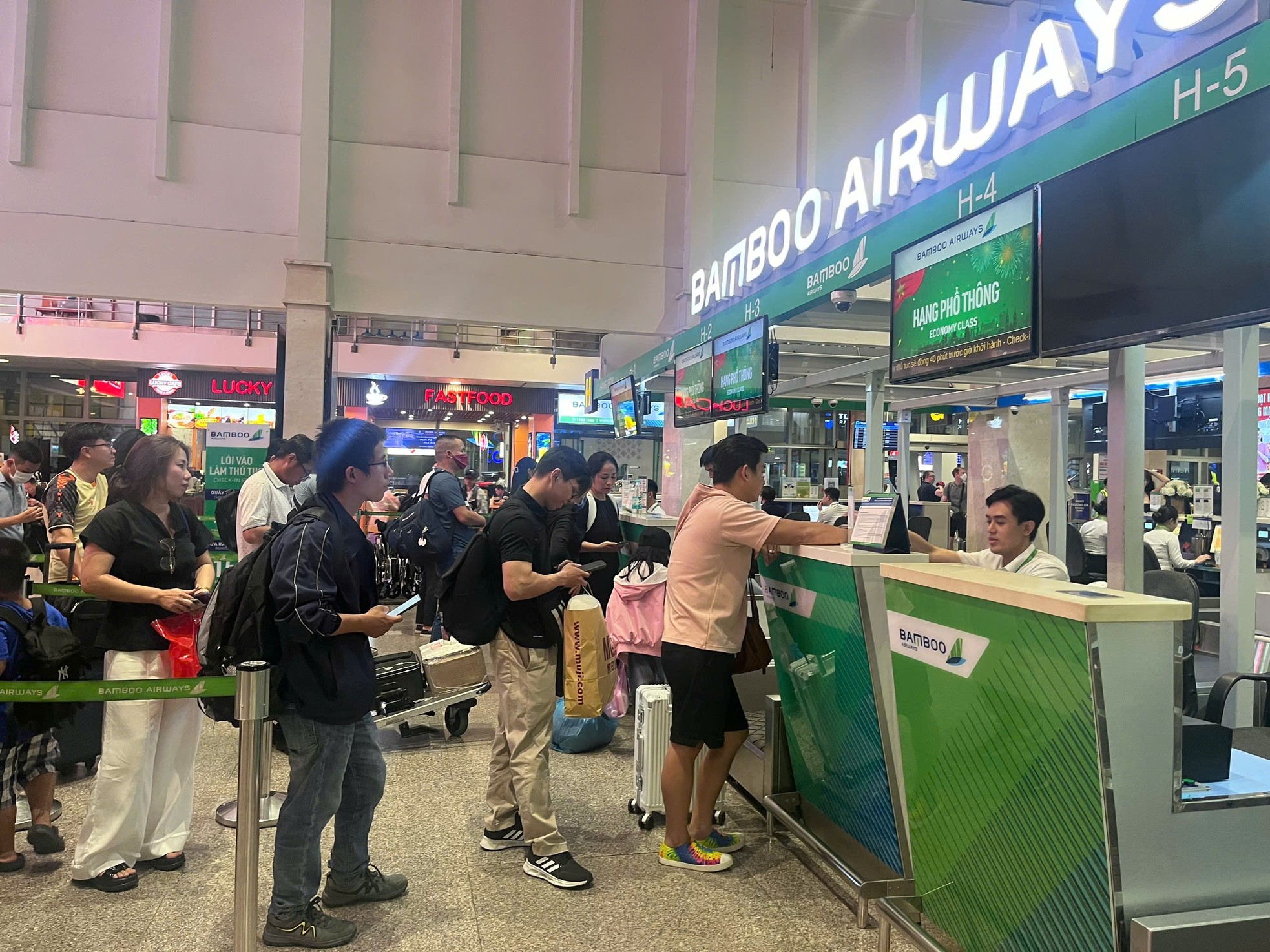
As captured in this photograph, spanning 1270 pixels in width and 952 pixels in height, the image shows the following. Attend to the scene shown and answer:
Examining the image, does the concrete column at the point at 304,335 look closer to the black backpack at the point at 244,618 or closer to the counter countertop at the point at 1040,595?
the black backpack at the point at 244,618

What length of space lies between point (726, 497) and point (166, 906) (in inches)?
94.7

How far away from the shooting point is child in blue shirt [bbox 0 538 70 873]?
117 inches

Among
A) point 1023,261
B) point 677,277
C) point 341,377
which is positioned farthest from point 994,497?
point 341,377

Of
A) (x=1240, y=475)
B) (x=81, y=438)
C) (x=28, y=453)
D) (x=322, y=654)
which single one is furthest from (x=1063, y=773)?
(x=28, y=453)

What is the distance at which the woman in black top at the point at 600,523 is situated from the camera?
566 centimetres

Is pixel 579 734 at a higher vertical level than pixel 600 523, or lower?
lower

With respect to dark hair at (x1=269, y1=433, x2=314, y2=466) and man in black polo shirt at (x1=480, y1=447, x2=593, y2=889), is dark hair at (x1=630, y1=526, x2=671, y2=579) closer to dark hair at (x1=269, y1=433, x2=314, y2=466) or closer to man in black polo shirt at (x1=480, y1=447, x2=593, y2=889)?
man in black polo shirt at (x1=480, y1=447, x2=593, y2=889)

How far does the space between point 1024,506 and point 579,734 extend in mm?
2581

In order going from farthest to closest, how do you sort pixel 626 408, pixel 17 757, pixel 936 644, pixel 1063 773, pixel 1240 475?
pixel 626 408 < pixel 1240 475 < pixel 17 757 < pixel 936 644 < pixel 1063 773

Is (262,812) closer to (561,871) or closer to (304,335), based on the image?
(561,871)

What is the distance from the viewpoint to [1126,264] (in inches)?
96.0

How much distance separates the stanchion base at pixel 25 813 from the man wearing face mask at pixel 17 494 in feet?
5.62

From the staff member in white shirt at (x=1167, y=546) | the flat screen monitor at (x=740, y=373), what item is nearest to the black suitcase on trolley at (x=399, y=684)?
the flat screen monitor at (x=740, y=373)

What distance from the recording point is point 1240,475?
3.88 metres
